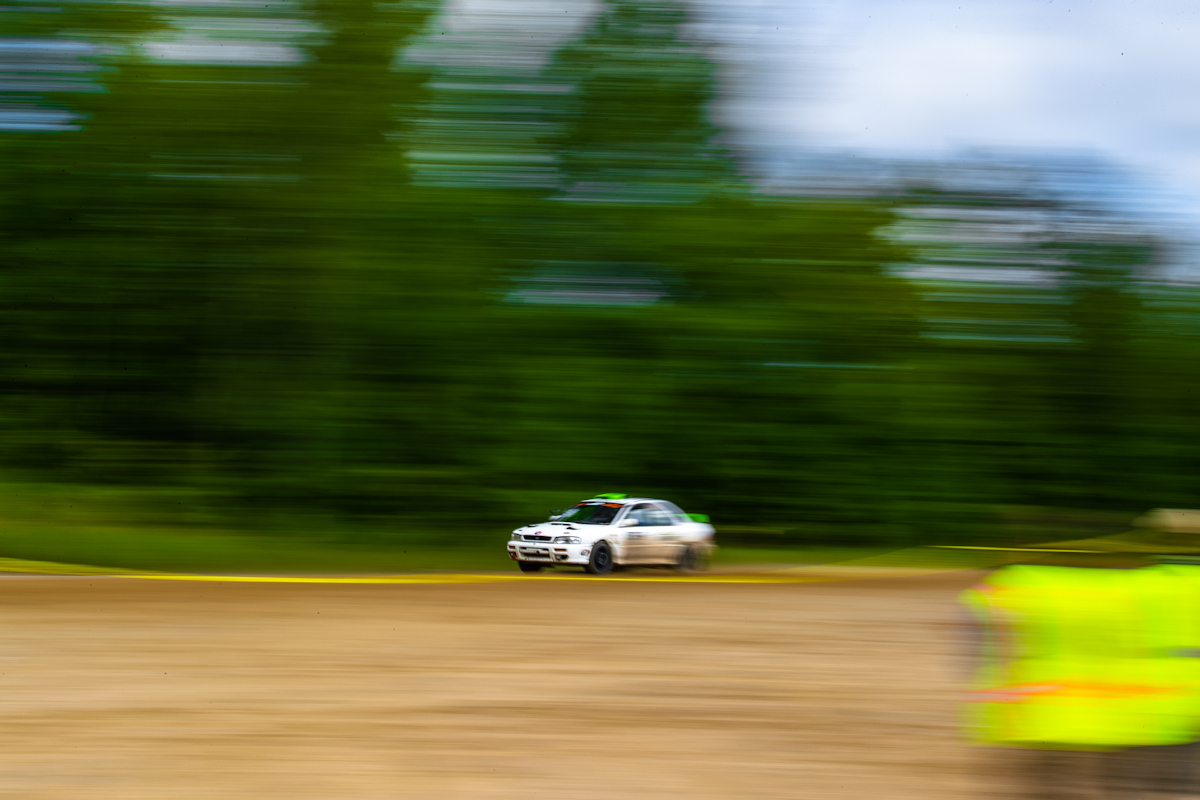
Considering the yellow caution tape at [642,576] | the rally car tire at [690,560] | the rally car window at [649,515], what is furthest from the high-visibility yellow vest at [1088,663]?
the rally car tire at [690,560]

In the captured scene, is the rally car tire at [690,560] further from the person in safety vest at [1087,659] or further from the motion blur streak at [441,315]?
the person in safety vest at [1087,659]

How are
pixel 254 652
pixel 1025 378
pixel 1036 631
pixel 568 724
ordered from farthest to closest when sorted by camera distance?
1. pixel 1025 378
2. pixel 254 652
3. pixel 568 724
4. pixel 1036 631

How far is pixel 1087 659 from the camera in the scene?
5.03 meters

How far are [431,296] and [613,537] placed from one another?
179 inches

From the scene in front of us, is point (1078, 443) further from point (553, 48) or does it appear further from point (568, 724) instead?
point (568, 724)

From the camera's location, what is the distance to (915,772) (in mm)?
6188

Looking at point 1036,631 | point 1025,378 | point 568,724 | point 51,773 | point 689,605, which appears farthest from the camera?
point 1025,378

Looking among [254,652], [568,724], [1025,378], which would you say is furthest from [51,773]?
[1025,378]

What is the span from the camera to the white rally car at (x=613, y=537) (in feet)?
59.7

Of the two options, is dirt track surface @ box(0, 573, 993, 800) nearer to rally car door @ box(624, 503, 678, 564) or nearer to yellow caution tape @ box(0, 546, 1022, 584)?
yellow caution tape @ box(0, 546, 1022, 584)

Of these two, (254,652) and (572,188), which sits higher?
(572,188)

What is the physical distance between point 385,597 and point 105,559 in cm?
649

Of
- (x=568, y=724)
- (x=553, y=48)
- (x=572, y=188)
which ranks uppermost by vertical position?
(x=553, y=48)

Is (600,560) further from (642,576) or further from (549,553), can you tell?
(642,576)
